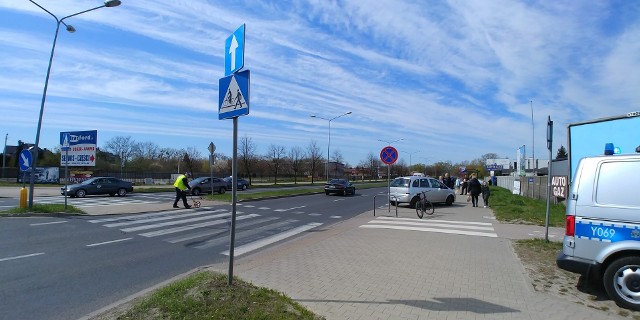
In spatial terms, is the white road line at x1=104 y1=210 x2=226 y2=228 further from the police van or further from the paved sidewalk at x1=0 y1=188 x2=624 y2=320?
the police van

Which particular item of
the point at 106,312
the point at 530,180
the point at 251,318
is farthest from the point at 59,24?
the point at 530,180

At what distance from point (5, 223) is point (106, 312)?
11.0 meters

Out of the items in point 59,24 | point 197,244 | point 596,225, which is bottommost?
point 197,244

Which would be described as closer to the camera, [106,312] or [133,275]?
[106,312]

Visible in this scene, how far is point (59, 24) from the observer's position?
16188 millimetres

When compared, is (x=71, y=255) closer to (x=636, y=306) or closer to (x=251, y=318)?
(x=251, y=318)

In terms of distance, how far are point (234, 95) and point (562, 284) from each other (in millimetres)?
5615

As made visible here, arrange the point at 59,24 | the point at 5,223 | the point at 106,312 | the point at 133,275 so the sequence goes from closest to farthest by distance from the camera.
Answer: the point at 106,312 → the point at 133,275 → the point at 5,223 → the point at 59,24

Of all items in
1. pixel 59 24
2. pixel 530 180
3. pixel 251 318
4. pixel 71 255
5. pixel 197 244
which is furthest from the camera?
pixel 530 180

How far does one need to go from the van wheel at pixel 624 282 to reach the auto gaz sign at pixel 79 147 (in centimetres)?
1872

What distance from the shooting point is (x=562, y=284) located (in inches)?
245

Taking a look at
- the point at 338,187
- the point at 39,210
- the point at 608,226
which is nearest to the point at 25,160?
the point at 39,210

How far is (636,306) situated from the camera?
504 centimetres

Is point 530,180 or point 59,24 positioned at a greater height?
point 59,24
